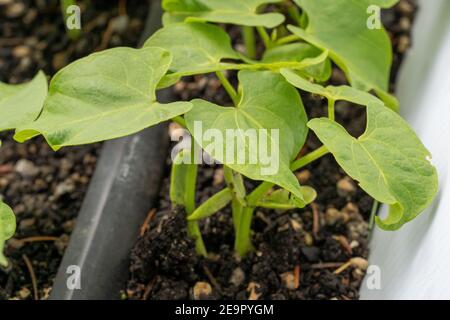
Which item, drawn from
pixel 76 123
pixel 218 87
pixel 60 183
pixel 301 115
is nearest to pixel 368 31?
pixel 301 115

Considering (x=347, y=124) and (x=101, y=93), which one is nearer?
(x=101, y=93)

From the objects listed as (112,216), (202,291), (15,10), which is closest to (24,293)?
(112,216)

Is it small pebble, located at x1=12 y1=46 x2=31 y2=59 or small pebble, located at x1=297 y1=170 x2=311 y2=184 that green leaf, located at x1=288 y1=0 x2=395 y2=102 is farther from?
small pebble, located at x1=12 y1=46 x2=31 y2=59

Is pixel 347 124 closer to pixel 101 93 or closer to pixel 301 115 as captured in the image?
pixel 301 115

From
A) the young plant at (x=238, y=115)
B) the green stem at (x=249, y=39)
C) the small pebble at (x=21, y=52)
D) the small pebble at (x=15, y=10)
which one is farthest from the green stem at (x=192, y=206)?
the small pebble at (x=15, y=10)

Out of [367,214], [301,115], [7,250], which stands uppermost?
[301,115]

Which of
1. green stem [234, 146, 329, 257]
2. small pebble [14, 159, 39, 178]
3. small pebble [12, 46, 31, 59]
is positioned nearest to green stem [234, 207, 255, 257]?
green stem [234, 146, 329, 257]

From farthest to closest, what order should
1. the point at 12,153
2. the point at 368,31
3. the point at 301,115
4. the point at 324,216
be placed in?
the point at 12,153, the point at 324,216, the point at 368,31, the point at 301,115
